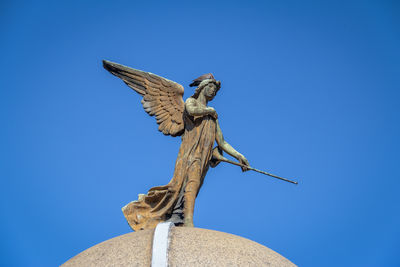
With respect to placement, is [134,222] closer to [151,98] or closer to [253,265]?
[151,98]

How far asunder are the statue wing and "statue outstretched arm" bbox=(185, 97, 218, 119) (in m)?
0.38

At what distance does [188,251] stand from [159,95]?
366cm

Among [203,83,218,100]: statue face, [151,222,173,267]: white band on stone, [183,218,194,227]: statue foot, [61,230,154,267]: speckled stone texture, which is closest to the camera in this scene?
[151,222,173,267]: white band on stone

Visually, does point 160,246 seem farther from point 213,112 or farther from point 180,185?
point 213,112

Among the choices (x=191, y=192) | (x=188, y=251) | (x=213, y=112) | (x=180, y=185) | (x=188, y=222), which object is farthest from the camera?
(x=213, y=112)

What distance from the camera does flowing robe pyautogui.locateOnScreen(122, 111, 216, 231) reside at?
684cm

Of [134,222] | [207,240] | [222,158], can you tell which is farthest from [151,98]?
[207,240]

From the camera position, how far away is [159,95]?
7.91 m

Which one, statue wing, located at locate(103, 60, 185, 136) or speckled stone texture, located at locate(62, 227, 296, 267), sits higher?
statue wing, located at locate(103, 60, 185, 136)

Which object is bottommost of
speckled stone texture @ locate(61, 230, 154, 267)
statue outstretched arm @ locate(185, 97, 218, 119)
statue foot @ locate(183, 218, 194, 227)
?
speckled stone texture @ locate(61, 230, 154, 267)

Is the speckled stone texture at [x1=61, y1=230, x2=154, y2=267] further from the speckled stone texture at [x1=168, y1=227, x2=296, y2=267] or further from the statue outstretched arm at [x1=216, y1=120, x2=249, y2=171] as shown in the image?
the statue outstretched arm at [x1=216, y1=120, x2=249, y2=171]

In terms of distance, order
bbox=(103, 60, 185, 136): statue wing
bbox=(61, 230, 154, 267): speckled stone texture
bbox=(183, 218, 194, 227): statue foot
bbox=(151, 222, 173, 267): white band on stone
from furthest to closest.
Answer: bbox=(103, 60, 185, 136): statue wing
bbox=(183, 218, 194, 227): statue foot
bbox=(61, 230, 154, 267): speckled stone texture
bbox=(151, 222, 173, 267): white band on stone

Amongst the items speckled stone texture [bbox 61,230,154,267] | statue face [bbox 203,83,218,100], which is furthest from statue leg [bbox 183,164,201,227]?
speckled stone texture [bbox 61,230,154,267]

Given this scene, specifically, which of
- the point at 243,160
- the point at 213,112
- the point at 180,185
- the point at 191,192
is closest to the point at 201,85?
the point at 213,112
